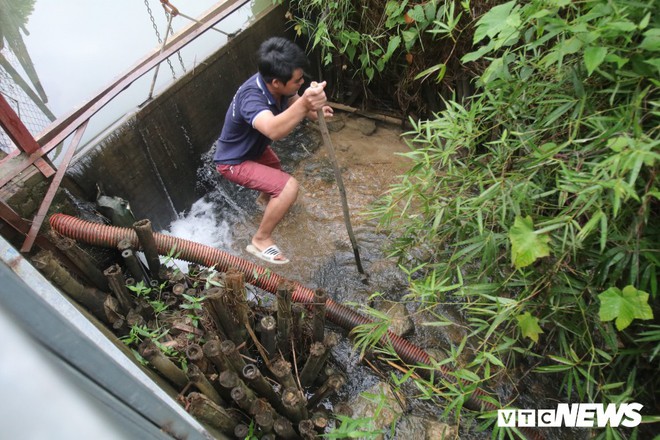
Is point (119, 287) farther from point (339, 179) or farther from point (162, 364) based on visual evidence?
point (339, 179)

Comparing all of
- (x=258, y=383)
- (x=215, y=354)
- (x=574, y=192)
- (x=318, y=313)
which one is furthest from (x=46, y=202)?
(x=574, y=192)

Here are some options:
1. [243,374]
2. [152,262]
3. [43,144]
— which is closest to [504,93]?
[243,374]

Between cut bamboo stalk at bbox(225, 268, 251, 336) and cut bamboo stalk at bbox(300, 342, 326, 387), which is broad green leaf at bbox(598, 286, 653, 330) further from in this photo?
cut bamboo stalk at bbox(225, 268, 251, 336)

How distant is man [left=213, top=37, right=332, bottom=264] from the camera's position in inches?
141

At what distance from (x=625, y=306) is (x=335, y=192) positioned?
376cm

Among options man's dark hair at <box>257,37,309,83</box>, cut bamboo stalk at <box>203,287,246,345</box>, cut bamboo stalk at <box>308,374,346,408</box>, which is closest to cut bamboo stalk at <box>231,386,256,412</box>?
cut bamboo stalk at <box>203,287,246,345</box>

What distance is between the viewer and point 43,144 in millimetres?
3541

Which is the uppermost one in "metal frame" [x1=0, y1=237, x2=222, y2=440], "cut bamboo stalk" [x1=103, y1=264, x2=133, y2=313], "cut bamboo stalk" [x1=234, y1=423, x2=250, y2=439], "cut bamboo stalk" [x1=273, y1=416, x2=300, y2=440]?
"metal frame" [x1=0, y1=237, x2=222, y2=440]

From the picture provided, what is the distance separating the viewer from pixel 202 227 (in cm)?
509

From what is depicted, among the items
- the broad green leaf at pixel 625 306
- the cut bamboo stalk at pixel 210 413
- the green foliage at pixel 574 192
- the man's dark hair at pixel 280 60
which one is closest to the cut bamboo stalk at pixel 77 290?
the cut bamboo stalk at pixel 210 413

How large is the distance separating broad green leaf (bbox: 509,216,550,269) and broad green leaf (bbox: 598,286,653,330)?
0.36 meters

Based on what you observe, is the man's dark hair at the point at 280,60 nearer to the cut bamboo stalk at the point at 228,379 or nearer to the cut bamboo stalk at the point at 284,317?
the cut bamboo stalk at the point at 284,317

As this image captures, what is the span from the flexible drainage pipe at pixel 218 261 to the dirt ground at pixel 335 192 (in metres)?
0.91

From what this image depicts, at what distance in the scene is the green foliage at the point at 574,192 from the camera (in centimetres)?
196
